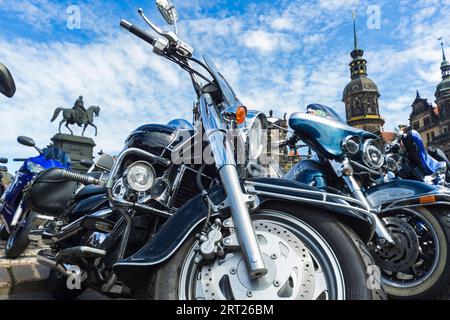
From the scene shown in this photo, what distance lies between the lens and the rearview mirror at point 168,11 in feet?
7.28

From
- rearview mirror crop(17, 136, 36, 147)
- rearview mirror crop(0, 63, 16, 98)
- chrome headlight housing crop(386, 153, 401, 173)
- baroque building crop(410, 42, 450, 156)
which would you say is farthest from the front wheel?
baroque building crop(410, 42, 450, 156)

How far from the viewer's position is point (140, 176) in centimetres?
212

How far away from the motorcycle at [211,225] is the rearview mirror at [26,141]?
245 centimetres

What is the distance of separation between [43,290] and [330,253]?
10.6 feet

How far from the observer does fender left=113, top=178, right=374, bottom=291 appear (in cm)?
165

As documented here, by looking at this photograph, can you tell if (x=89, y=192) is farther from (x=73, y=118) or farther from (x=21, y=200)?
(x=73, y=118)

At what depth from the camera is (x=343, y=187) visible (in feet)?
10.8

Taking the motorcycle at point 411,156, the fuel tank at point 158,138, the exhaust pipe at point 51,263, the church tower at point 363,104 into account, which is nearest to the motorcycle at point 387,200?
the motorcycle at point 411,156

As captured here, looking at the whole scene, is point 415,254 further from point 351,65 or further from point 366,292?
point 351,65

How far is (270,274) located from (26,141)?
397cm

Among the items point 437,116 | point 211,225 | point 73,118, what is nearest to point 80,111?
point 73,118

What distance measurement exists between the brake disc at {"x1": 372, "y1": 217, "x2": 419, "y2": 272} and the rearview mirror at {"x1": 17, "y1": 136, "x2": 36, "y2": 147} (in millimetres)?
4153

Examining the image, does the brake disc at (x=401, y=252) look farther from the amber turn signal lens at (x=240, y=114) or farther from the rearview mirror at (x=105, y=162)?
the rearview mirror at (x=105, y=162)

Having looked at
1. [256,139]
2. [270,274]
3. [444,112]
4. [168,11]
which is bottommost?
[270,274]
